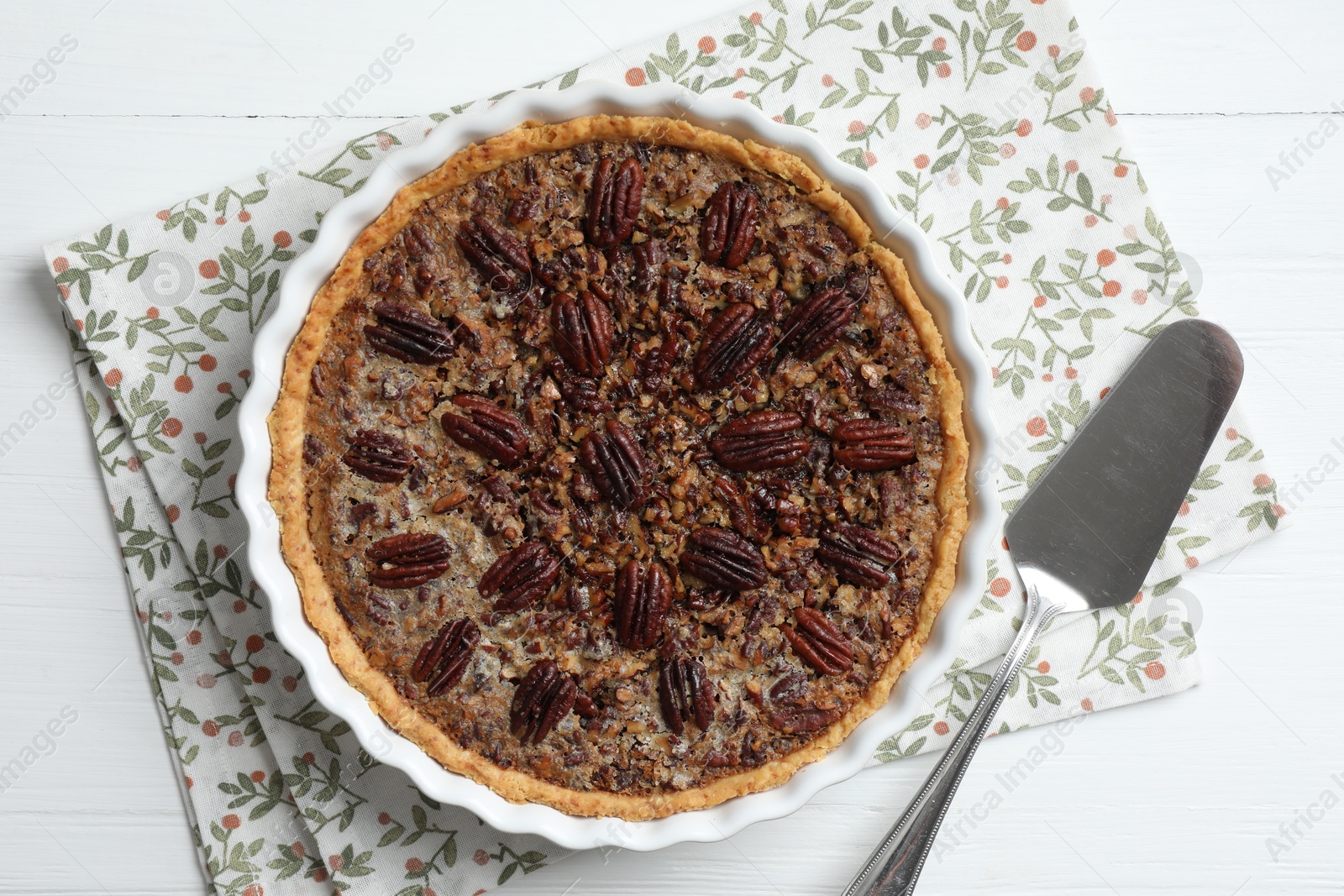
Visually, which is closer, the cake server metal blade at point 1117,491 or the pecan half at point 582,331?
the pecan half at point 582,331

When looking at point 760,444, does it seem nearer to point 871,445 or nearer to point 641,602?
point 871,445

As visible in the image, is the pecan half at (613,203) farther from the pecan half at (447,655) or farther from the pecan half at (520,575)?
the pecan half at (447,655)

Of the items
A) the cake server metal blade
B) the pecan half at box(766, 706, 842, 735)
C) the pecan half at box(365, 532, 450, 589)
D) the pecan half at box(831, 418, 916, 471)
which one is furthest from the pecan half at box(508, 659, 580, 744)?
the cake server metal blade

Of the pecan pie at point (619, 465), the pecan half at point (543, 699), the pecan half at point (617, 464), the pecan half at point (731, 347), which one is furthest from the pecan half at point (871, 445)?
the pecan half at point (543, 699)

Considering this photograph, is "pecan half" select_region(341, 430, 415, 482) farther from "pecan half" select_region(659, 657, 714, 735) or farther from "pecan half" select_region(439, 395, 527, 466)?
"pecan half" select_region(659, 657, 714, 735)

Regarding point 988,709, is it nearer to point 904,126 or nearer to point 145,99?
point 904,126

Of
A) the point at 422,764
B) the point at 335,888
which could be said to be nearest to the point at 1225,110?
the point at 422,764

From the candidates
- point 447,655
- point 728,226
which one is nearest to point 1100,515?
point 728,226
